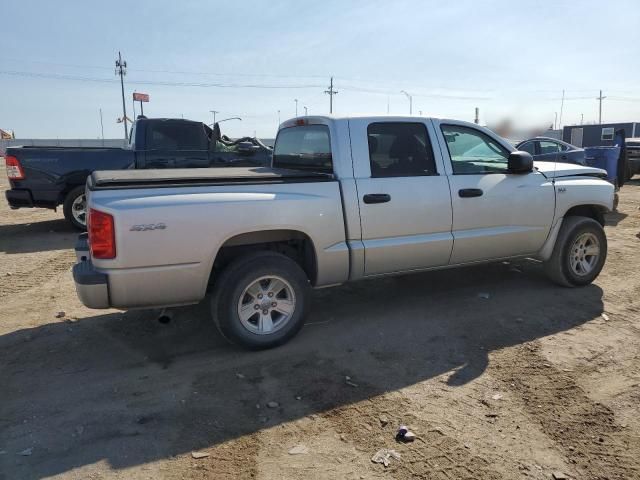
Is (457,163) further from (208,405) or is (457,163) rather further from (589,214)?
(208,405)

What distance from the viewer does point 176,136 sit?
9.43 meters

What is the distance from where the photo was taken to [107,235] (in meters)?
3.59

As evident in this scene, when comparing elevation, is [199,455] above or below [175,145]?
below

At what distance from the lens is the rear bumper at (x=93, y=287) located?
3.67m

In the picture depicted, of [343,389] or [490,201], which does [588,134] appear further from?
[343,389]

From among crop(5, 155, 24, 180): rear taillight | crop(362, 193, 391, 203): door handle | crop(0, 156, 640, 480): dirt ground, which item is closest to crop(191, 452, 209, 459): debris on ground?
crop(0, 156, 640, 480): dirt ground

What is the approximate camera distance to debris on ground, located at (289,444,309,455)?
9.71 feet

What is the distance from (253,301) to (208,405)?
99 centimetres

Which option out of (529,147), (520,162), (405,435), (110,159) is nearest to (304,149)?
(520,162)

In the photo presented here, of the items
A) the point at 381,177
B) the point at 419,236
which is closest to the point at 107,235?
the point at 381,177

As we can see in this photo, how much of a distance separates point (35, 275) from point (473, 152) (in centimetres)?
558

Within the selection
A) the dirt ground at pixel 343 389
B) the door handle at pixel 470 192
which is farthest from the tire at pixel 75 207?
the door handle at pixel 470 192

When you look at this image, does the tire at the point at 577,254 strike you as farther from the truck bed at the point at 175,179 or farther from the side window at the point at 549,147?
the side window at the point at 549,147

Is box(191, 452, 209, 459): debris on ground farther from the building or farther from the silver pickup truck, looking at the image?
the building
